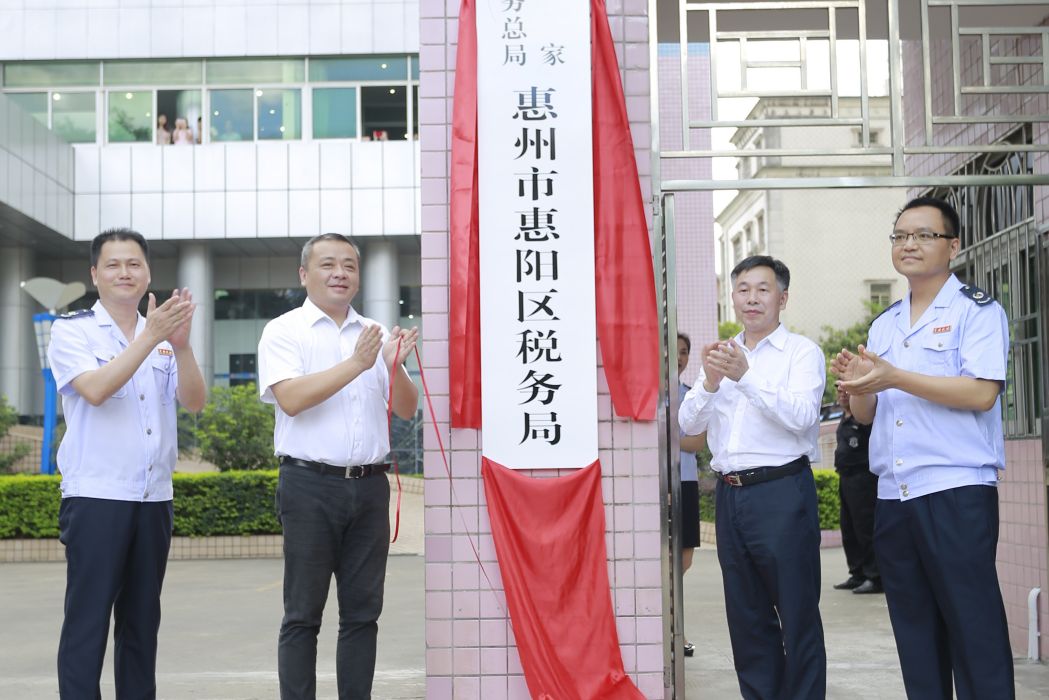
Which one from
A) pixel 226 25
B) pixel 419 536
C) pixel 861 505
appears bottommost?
pixel 419 536

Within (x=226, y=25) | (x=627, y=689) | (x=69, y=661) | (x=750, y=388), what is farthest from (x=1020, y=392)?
(x=226, y=25)

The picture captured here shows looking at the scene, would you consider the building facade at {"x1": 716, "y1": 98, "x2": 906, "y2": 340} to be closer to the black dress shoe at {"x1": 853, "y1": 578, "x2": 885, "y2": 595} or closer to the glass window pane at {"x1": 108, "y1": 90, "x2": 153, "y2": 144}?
the glass window pane at {"x1": 108, "y1": 90, "x2": 153, "y2": 144}

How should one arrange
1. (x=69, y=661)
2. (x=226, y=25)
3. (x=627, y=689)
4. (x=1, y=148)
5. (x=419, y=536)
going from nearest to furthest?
(x=69, y=661)
(x=627, y=689)
(x=419, y=536)
(x=1, y=148)
(x=226, y=25)

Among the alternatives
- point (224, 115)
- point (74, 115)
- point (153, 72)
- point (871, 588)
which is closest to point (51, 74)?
point (74, 115)

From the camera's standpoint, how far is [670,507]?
12.4ft

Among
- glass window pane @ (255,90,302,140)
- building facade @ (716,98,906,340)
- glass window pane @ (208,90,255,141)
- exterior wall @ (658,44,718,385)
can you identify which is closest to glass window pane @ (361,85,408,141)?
glass window pane @ (255,90,302,140)

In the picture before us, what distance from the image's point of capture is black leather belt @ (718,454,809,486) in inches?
142

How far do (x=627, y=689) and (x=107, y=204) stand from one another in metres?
16.7

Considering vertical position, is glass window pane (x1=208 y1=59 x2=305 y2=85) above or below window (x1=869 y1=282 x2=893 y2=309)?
above

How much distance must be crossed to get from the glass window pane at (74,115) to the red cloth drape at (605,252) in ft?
54.5

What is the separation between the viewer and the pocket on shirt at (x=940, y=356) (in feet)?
10.9

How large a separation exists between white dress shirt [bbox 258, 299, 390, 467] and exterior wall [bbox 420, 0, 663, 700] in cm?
19

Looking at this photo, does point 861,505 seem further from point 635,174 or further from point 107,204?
point 107,204

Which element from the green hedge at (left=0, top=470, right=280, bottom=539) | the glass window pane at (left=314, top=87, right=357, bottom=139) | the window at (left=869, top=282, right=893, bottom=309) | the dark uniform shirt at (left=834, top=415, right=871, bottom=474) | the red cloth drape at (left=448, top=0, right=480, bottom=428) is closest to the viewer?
the red cloth drape at (left=448, top=0, right=480, bottom=428)
